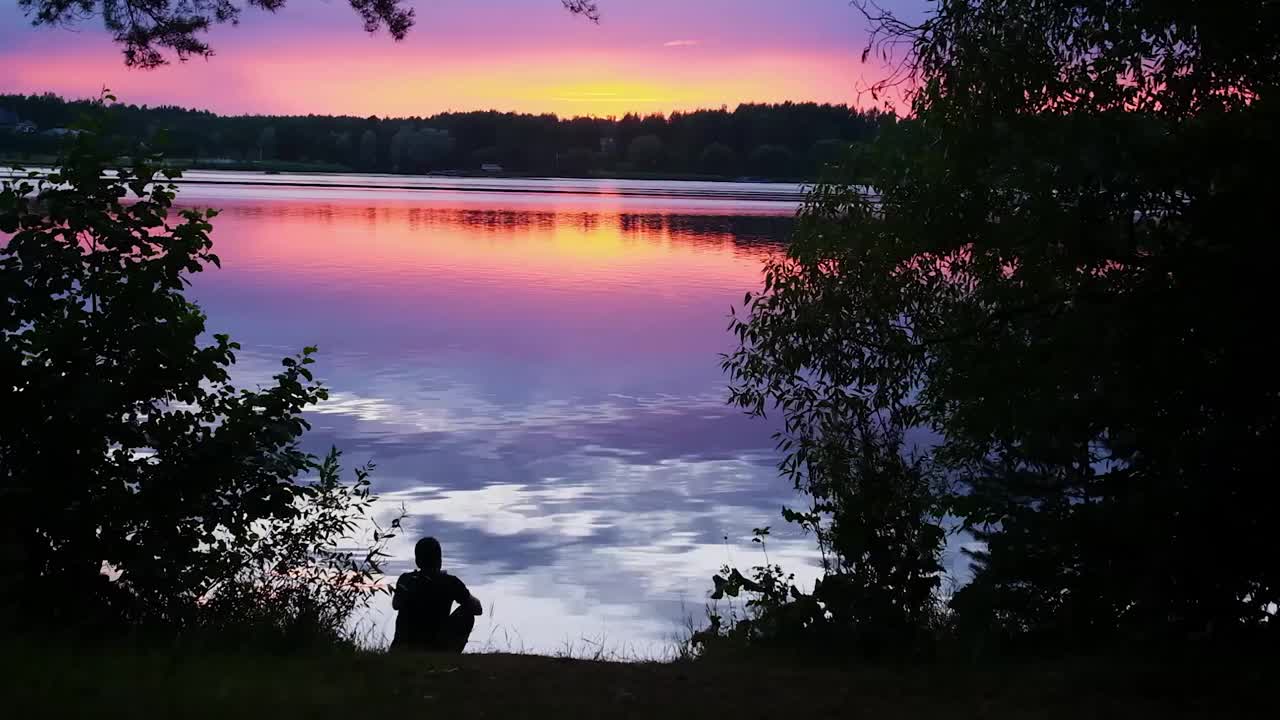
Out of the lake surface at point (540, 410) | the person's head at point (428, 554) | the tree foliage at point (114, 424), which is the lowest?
the lake surface at point (540, 410)

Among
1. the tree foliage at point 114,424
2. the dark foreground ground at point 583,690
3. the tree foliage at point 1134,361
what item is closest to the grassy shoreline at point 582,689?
the dark foreground ground at point 583,690

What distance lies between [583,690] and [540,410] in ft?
51.4

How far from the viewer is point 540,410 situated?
21938 mm

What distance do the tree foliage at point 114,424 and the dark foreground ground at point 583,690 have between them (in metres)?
1.05

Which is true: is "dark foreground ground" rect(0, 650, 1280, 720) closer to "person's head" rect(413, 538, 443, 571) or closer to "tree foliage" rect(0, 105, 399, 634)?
"tree foliage" rect(0, 105, 399, 634)

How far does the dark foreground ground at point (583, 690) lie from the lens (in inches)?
226

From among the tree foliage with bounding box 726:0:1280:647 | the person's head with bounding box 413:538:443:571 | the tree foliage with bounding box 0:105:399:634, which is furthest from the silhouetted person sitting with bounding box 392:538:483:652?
the tree foliage with bounding box 726:0:1280:647

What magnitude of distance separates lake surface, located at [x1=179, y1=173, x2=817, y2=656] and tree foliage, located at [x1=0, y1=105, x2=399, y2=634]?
10.9 ft

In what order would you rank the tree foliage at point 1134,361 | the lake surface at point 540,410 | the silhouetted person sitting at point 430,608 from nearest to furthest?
the tree foliage at point 1134,361
the silhouetted person sitting at point 430,608
the lake surface at point 540,410

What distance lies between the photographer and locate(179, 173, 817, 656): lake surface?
42.3 feet

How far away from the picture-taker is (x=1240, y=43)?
7.56m

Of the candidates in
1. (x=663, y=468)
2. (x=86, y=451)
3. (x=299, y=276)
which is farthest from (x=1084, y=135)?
(x=299, y=276)

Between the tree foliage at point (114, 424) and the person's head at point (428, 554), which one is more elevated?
the tree foliage at point (114, 424)

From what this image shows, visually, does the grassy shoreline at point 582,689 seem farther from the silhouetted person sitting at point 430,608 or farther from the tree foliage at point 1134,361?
the silhouetted person sitting at point 430,608
